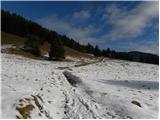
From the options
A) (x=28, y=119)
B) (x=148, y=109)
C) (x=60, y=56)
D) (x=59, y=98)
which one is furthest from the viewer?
(x=60, y=56)

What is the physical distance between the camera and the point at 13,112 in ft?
31.5

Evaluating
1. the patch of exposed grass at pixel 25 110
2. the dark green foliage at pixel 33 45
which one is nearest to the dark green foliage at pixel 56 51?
the dark green foliage at pixel 33 45

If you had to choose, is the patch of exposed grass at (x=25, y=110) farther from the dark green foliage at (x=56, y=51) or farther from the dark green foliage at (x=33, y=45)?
the dark green foliage at (x=33, y=45)

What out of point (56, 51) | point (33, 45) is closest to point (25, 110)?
point (56, 51)

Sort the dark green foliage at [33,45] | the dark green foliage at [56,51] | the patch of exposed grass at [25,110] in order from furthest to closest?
the dark green foliage at [33,45]
the dark green foliage at [56,51]
the patch of exposed grass at [25,110]

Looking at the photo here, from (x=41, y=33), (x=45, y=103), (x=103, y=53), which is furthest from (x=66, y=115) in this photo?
(x=103, y=53)

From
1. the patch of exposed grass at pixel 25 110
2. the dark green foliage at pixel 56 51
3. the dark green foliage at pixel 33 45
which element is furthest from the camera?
the dark green foliage at pixel 33 45

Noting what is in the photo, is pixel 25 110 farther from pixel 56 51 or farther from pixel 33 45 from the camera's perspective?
pixel 33 45

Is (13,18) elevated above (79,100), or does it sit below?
above

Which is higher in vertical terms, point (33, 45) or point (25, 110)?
point (33, 45)

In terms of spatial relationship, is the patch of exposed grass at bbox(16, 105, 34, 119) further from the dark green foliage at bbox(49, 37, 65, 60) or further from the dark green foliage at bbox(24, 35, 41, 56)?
the dark green foliage at bbox(24, 35, 41, 56)

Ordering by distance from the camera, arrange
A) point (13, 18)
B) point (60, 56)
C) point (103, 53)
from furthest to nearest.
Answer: point (103, 53)
point (13, 18)
point (60, 56)

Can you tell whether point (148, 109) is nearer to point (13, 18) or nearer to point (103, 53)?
point (13, 18)

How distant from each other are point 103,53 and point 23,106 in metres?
116
